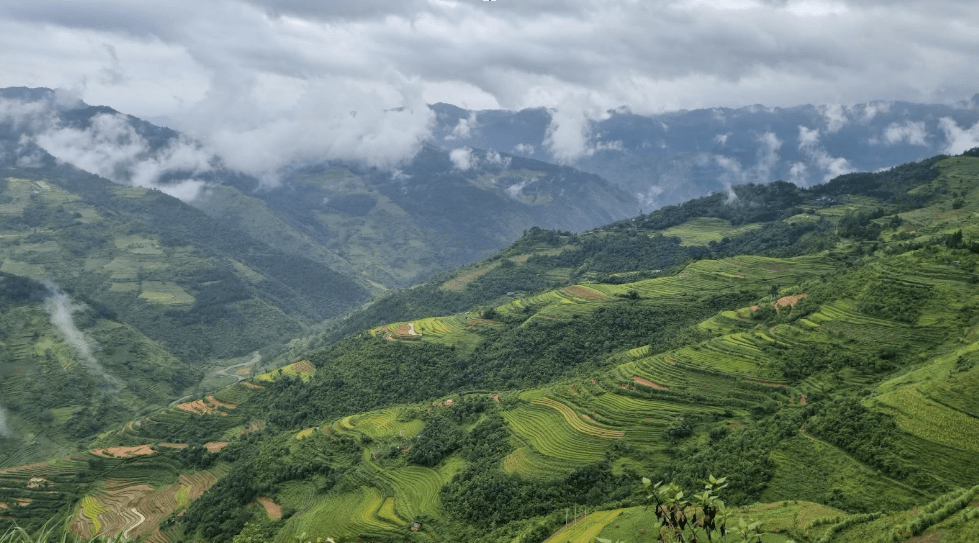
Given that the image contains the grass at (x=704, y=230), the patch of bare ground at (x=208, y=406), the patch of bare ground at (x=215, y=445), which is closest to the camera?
the patch of bare ground at (x=215, y=445)

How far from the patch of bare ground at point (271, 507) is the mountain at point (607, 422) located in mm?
294

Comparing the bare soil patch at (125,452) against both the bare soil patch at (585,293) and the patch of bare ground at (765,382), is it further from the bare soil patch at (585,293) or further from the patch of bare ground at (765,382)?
the patch of bare ground at (765,382)

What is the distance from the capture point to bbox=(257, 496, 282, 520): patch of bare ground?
202 ft

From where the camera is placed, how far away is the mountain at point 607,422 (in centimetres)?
4462

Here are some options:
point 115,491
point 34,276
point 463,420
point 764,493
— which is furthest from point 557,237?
point 34,276

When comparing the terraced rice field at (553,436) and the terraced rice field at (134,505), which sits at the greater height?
the terraced rice field at (553,436)

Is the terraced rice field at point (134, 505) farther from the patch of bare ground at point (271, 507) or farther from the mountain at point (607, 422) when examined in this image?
the patch of bare ground at point (271, 507)

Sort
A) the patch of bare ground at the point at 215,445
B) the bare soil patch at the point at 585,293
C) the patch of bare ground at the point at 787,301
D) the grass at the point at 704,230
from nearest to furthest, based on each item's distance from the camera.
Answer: the patch of bare ground at the point at 787,301
the patch of bare ground at the point at 215,445
the bare soil patch at the point at 585,293
the grass at the point at 704,230

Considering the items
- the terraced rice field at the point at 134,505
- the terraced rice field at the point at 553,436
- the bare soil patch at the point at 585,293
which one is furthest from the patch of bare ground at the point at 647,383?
the terraced rice field at the point at 134,505

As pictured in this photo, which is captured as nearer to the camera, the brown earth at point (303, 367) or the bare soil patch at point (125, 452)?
the bare soil patch at point (125, 452)

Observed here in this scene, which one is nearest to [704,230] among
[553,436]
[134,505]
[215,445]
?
[553,436]

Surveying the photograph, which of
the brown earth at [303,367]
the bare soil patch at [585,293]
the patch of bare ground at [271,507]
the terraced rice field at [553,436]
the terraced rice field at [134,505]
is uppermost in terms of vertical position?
the bare soil patch at [585,293]

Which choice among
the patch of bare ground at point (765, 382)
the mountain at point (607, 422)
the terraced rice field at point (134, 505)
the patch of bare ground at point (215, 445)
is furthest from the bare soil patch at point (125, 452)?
the patch of bare ground at point (765, 382)

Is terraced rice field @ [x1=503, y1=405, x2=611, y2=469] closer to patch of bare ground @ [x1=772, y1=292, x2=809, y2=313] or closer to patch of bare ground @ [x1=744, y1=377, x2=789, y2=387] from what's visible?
patch of bare ground @ [x1=744, y1=377, x2=789, y2=387]
